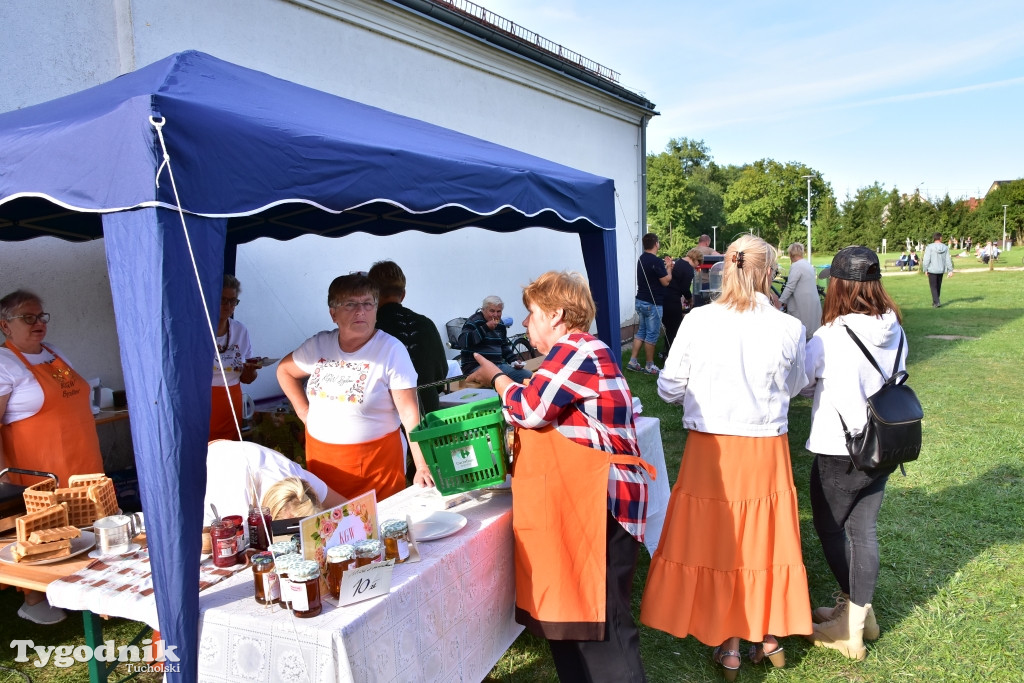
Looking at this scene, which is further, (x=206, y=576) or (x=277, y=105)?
(x=277, y=105)

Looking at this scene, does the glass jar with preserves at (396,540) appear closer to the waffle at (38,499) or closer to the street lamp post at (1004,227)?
the waffle at (38,499)

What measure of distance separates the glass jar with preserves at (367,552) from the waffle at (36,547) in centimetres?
116

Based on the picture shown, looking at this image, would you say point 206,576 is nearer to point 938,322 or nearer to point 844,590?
point 844,590

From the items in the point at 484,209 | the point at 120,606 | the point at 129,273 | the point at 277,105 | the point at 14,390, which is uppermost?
the point at 277,105

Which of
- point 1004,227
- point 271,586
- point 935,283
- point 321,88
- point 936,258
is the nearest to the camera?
point 271,586

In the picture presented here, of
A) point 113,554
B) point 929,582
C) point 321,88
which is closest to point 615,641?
point 113,554

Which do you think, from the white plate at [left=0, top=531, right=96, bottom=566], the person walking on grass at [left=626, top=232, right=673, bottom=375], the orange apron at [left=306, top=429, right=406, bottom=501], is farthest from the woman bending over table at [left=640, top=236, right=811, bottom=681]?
the person walking on grass at [left=626, top=232, right=673, bottom=375]

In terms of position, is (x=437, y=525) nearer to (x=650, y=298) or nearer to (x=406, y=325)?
(x=406, y=325)

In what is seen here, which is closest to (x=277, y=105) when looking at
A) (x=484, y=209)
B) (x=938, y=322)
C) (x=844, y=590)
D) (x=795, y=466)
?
(x=484, y=209)

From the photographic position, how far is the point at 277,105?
110 inches

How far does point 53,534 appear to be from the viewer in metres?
2.32

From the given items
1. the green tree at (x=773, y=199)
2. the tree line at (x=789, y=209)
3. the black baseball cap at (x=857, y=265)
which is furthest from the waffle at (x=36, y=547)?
the green tree at (x=773, y=199)

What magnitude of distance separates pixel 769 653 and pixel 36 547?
2806 millimetres

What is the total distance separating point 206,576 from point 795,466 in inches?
183
